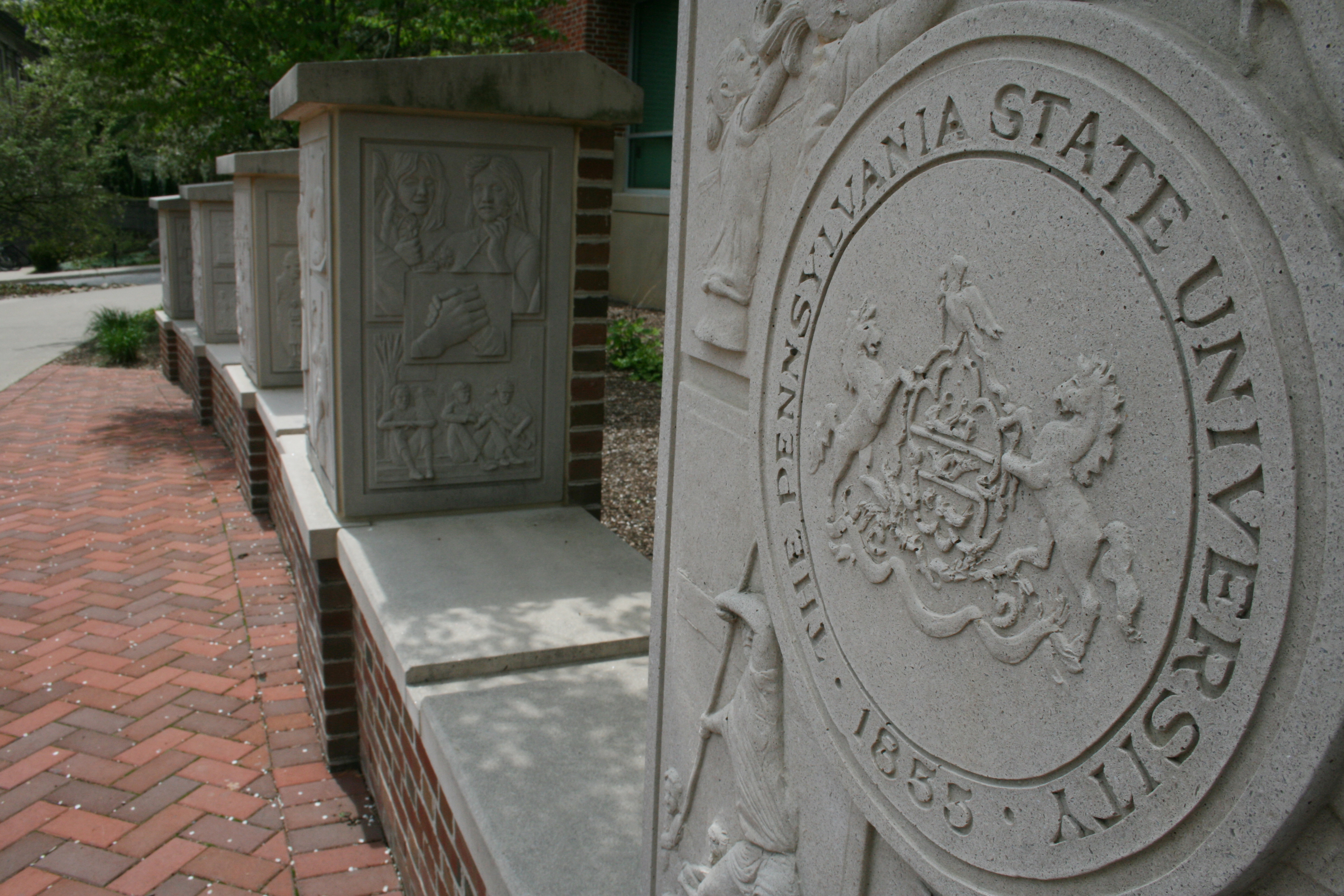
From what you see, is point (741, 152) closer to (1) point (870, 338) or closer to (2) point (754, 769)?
(1) point (870, 338)

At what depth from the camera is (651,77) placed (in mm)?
14680

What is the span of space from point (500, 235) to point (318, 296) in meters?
0.88

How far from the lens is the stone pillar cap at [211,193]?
8.59m

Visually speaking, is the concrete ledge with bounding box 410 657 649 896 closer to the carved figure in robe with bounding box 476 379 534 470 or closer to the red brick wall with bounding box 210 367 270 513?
the carved figure in robe with bounding box 476 379 534 470

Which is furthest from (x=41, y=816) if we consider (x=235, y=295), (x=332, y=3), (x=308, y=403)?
(x=332, y=3)

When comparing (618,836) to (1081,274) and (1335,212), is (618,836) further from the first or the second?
(1335,212)

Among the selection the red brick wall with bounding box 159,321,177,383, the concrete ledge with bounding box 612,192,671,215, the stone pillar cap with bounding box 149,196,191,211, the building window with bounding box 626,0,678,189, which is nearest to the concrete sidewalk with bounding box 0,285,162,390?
the red brick wall with bounding box 159,321,177,383

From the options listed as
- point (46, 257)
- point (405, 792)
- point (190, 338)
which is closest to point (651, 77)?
point (190, 338)

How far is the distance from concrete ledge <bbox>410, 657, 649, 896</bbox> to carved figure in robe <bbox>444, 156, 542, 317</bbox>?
1.70 meters

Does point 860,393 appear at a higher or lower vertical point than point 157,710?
higher

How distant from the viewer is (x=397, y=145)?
384 cm

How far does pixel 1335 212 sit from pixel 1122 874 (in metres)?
0.57

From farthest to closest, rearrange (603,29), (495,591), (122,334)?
(603,29), (122,334), (495,591)

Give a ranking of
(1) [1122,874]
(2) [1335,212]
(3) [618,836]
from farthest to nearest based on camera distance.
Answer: (3) [618,836], (1) [1122,874], (2) [1335,212]
